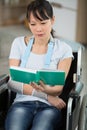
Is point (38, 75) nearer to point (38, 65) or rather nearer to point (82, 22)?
point (38, 65)

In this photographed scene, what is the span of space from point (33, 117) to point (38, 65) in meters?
0.29

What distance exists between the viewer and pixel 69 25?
473cm

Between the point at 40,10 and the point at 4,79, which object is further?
the point at 4,79

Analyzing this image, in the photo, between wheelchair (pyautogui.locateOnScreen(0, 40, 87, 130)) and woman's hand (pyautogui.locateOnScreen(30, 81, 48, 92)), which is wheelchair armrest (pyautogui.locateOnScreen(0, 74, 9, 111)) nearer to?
wheelchair (pyautogui.locateOnScreen(0, 40, 87, 130))

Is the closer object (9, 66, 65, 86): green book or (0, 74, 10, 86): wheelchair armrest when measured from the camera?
(9, 66, 65, 86): green book

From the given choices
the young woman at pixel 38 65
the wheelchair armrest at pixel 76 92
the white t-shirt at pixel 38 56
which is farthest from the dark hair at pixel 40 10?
the wheelchair armrest at pixel 76 92

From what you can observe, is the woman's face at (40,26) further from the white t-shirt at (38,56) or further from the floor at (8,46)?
the floor at (8,46)

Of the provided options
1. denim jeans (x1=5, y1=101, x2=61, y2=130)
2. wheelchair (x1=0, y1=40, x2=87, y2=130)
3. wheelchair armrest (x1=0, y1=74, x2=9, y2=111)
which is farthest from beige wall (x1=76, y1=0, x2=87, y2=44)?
denim jeans (x1=5, y1=101, x2=61, y2=130)

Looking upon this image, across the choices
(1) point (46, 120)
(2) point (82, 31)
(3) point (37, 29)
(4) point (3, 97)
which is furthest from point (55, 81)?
(2) point (82, 31)

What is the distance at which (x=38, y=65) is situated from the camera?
172cm

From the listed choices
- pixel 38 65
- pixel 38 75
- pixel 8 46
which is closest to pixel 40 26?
pixel 38 65

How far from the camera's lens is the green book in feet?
4.78

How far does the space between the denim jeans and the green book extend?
188 mm

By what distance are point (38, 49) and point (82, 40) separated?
300 cm
